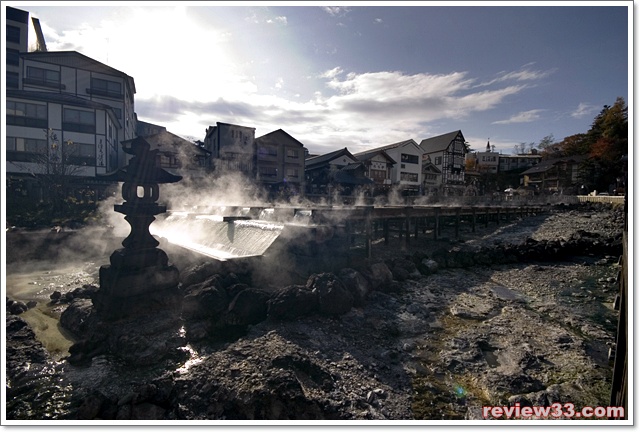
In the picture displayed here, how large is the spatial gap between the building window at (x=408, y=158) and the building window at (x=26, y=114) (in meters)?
36.4

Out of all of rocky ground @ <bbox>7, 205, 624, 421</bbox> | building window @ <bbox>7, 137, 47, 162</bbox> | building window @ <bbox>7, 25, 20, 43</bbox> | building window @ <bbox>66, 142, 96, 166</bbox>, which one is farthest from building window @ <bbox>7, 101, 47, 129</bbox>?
rocky ground @ <bbox>7, 205, 624, 421</bbox>

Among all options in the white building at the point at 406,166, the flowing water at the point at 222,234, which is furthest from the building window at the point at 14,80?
the white building at the point at 406,166

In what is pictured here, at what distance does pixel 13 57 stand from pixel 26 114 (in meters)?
9.53

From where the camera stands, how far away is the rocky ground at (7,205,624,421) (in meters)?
4.27

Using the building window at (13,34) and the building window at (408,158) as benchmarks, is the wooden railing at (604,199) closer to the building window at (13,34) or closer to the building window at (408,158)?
the building window at (408,158)

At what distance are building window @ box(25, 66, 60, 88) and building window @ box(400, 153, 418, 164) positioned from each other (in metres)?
37.3

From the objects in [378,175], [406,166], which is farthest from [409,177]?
[378,175]

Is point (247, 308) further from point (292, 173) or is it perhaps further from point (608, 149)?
point (608, 149)

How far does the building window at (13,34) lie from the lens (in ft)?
93.3

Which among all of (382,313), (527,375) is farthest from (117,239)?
(527,375)

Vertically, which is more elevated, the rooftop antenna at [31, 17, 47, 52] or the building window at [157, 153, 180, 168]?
the rooftop antenna at [31, 17, 47, 52]

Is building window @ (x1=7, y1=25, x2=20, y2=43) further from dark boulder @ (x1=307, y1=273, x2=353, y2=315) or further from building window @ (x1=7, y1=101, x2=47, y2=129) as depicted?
dark boulder @ (x1=307, y1=273, x2=353, y2=315)

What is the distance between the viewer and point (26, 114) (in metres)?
23.6

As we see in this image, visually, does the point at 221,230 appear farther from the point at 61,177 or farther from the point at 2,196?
the point at 61,177
